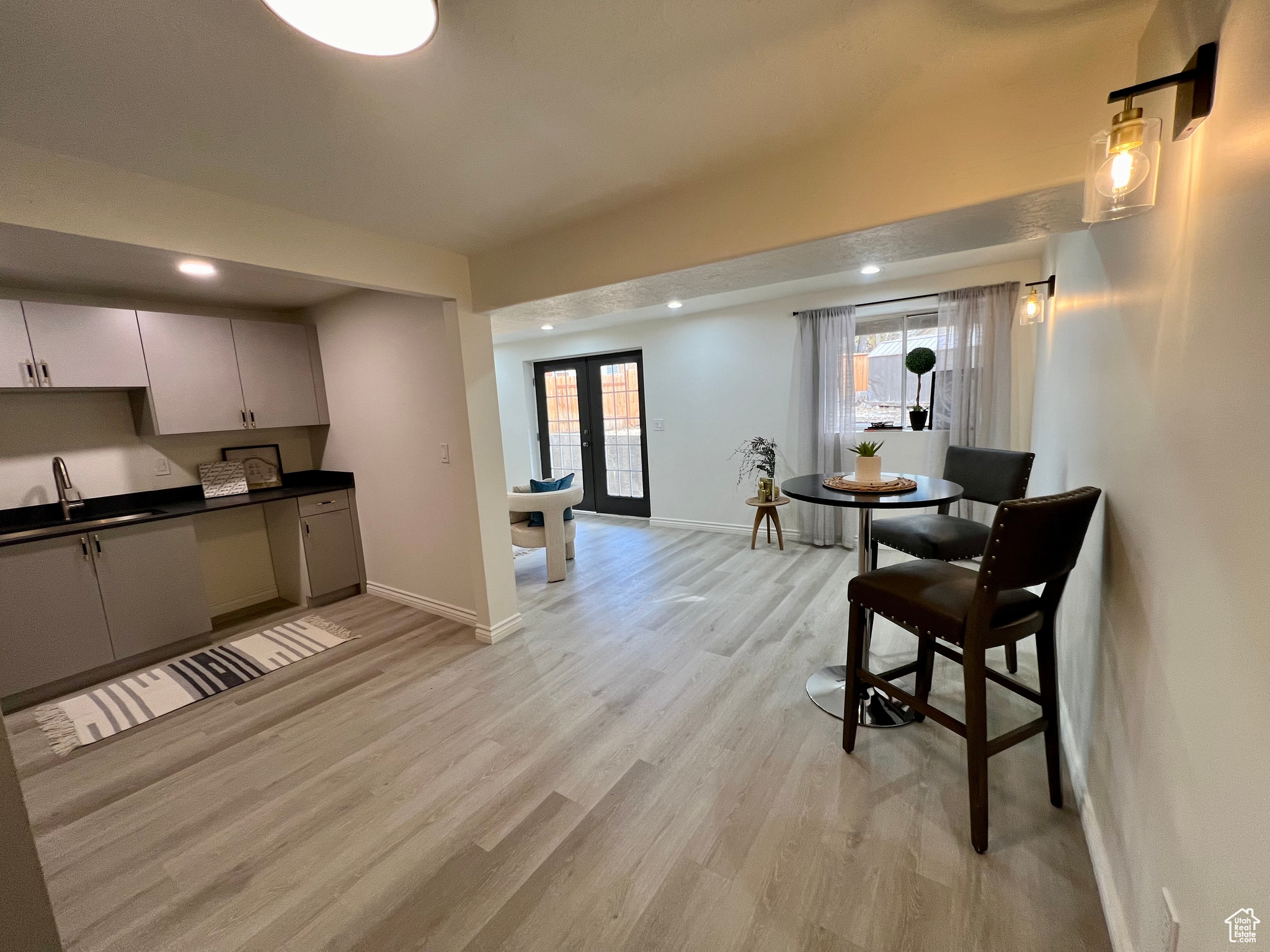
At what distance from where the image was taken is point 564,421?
6445mm

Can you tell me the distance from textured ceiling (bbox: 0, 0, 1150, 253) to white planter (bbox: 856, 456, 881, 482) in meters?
1.35

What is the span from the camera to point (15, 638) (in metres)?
2.53

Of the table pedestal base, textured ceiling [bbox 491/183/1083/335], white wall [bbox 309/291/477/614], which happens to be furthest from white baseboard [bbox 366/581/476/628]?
the table pedestal base

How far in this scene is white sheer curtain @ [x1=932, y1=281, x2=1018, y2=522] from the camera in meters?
3.75

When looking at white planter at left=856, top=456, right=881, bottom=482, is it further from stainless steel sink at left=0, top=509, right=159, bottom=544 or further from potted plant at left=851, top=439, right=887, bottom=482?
stainless steel sink at left=0, top=509, right=159, bottom=544

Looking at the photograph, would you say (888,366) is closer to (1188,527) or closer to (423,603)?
(1188,527)

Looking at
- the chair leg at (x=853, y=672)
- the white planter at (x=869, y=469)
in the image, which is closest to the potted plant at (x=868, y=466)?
the white planter at (x=869, y=469)

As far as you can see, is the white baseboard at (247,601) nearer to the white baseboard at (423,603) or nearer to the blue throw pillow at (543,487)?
the white baseboard at (423,603)

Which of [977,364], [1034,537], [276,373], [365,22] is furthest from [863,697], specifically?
[276,373]

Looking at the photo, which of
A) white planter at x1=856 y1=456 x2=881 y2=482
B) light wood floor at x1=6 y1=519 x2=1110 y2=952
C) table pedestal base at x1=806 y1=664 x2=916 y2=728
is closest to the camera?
light wood floor at x1=6 y1=519 x2=1110 y2=952

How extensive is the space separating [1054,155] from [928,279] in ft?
9.40

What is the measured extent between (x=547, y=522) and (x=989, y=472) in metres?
3.01

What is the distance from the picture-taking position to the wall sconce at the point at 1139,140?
0.94 m

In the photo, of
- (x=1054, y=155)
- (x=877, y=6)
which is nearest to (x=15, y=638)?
(x=877, y=6)
